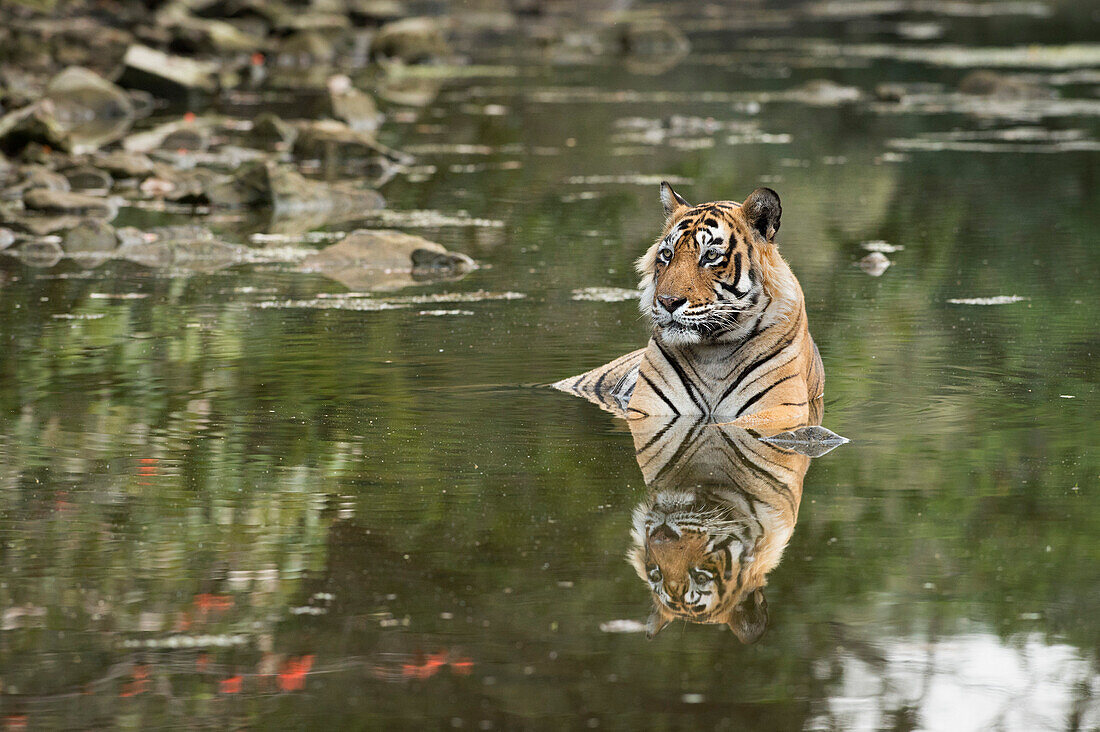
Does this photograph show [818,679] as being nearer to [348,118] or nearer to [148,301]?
[148,301]

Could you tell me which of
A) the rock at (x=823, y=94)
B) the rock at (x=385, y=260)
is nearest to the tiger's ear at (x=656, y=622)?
the rock at (x=385, y=260)

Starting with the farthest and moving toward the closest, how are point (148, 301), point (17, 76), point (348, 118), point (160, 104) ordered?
1. point (17, 76)
2. point (160, 104)
3. point (348, 118)
4. point (148, 301)

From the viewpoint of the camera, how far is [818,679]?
4.46m

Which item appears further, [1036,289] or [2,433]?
[1036,289]

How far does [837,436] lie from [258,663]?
3391mm

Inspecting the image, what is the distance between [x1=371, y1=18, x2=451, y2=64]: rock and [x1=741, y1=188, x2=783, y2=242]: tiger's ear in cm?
2834

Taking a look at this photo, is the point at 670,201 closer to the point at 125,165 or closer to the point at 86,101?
the point at 125,165

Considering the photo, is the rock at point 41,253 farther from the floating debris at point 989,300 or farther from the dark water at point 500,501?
the floating debris at point 989,300

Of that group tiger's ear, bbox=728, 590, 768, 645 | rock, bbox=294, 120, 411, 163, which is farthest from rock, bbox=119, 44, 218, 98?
tiger's ear, bbox=728, 590, 768, 645

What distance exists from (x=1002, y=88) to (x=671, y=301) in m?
19.1

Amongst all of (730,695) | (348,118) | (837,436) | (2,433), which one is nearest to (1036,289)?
(837,436)

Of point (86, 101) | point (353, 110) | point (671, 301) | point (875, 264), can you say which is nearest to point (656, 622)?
point (671, 301)

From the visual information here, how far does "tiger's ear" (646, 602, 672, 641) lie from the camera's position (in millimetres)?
4777

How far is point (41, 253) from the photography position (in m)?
13.2
